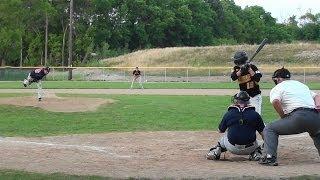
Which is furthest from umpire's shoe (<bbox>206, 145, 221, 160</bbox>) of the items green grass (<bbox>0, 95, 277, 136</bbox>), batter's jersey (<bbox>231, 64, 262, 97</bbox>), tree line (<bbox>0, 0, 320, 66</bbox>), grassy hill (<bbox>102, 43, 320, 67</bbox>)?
grassy hill (<bbox>102, 43, 320, 67</bbox>)

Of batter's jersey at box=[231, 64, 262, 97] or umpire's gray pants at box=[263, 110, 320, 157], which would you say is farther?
batter's jersey at box=[231, 64, 262, 97]

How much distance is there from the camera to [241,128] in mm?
8836

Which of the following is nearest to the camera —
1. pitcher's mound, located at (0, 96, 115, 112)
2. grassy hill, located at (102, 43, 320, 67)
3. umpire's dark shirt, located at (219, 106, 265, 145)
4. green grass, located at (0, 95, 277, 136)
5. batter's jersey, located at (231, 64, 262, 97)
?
umpire's dark shirt, located at (219, 106, 265, 145)

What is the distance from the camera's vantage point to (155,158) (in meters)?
9.09

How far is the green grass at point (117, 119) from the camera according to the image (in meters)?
14.2

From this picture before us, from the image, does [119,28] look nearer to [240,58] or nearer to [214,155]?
[240,58]

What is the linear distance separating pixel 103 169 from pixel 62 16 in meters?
77.8

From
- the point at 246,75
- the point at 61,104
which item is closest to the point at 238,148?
the point at 246,75

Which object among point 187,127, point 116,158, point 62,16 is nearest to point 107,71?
point 62,16

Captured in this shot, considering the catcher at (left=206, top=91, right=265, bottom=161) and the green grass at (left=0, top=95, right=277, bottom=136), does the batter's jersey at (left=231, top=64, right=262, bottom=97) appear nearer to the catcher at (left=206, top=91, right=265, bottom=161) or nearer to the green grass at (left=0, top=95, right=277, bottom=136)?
the catcher at (left=206, top=91, right=265, bottom=161)

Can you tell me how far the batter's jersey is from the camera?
33.7 ft

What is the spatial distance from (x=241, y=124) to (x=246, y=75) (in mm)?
1746

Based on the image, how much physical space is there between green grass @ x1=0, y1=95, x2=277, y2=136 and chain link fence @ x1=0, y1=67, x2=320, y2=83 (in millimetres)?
27745

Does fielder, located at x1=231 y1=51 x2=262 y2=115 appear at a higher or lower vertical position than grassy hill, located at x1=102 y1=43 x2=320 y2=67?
lower
